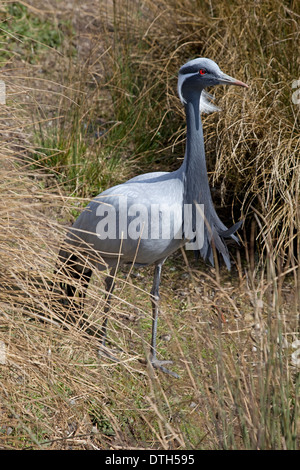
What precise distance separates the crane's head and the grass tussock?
23.4 inches

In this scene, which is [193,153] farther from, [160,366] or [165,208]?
[160,366]

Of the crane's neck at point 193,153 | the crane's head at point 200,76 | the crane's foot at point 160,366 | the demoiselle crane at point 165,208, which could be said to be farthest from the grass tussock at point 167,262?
the crane's head at point 200,76

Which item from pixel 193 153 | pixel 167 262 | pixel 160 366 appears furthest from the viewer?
pixel 167 262

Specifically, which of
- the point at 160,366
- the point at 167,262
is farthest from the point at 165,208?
the point at 167,262

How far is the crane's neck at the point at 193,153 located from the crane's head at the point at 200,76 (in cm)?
4

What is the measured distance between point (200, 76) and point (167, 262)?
1517 millimetres

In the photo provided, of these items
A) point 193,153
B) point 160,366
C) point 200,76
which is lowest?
point 160,366

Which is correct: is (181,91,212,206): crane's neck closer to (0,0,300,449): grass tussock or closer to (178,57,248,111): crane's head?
(178,57,248,111): crane's head

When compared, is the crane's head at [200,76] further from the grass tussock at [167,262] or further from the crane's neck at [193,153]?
the grass tussock at [167,262]

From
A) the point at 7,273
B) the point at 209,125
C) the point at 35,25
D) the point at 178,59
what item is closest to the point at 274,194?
the point at 209,125

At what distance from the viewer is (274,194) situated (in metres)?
3.85

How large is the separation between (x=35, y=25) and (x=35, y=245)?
12.1 feet

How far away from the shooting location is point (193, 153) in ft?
10.8

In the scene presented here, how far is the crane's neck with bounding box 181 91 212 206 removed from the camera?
327 centimetres
